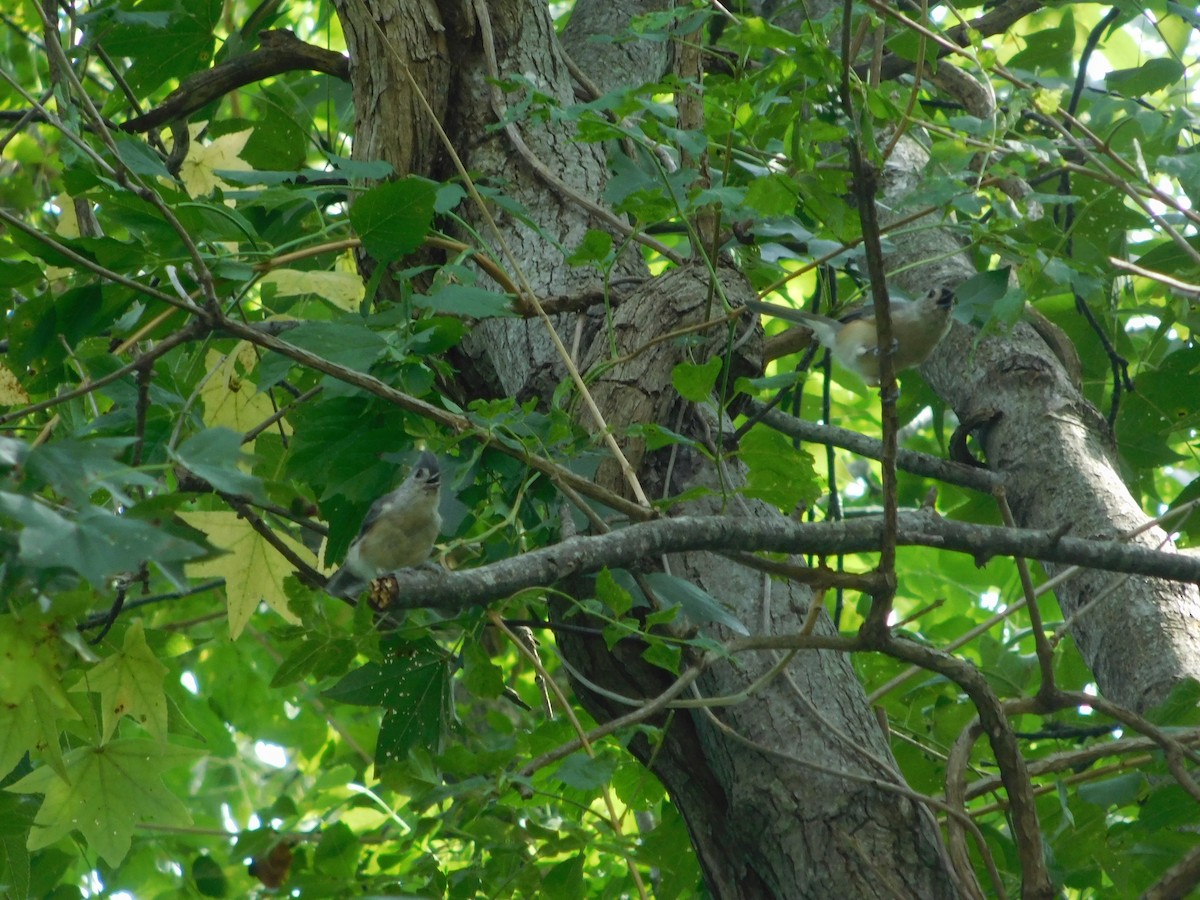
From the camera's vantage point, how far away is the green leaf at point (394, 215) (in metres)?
1.87

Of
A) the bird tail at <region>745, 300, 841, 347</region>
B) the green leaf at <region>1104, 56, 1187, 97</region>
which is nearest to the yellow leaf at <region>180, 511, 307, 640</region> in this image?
the bird tail at <region>745, 300, 841, 347</region>

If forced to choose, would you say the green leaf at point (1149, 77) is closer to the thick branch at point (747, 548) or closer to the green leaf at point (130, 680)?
the thick branch at point (747, 548)

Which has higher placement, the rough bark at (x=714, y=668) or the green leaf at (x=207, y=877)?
the rough bark at (x=714, y=668)

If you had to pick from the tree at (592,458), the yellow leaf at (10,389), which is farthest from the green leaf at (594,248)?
the yellow leaf at (10,389)

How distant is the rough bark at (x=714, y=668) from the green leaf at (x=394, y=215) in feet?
1.54

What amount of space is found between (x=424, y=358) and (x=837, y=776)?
98cm

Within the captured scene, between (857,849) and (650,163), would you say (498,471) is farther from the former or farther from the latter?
(857,849)

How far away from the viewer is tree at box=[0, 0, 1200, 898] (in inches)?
67.5

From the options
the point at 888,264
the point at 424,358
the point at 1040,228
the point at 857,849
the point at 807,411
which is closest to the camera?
the point at 857,849

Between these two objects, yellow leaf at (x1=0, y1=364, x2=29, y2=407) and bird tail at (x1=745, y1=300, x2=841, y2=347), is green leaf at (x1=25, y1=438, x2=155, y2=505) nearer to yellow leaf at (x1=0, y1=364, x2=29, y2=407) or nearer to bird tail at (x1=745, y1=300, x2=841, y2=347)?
yellow leaf at (x1=0, y1=364, x2=29, y2=407)

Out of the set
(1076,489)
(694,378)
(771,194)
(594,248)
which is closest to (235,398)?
(594,248)

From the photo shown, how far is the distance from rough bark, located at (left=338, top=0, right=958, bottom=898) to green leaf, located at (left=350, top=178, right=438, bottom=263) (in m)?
0.47


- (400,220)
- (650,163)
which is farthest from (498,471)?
(650,163)

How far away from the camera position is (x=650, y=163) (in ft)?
7.40
